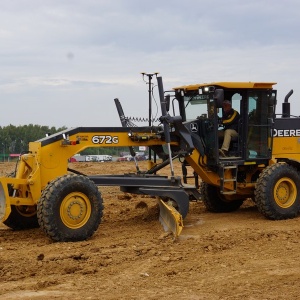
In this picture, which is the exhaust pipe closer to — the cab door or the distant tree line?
the cab door

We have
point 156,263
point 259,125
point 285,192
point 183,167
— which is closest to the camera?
point 156,263

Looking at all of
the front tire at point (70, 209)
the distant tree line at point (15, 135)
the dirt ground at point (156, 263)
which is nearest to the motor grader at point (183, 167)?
the front tire at point (70, 209)

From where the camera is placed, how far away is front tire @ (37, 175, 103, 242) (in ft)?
29.3

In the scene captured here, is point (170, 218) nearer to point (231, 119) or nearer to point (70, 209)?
point (70, 209)

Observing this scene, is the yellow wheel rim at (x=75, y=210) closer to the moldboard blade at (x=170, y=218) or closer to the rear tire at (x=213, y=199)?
the moldboard blade at (x=170, y=218)

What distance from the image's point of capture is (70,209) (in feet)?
30.1

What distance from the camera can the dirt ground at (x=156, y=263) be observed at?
21.2 feet

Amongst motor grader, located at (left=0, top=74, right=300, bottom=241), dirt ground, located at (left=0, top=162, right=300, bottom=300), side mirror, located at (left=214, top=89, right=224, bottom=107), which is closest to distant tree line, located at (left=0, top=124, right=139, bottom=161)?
motor grader, located at (left=0, top=74, right=300, bottom=241)

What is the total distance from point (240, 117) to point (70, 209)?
4038 mm

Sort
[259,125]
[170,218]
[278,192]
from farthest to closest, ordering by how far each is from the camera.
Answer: [259,125] < [278,192] < [170,218]

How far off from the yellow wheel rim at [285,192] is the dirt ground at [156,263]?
0.62 meters

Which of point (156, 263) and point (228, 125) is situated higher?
point (228, 125)

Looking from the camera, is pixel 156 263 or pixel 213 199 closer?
pixel 156 263

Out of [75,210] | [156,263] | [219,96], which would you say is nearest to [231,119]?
[219,96]
